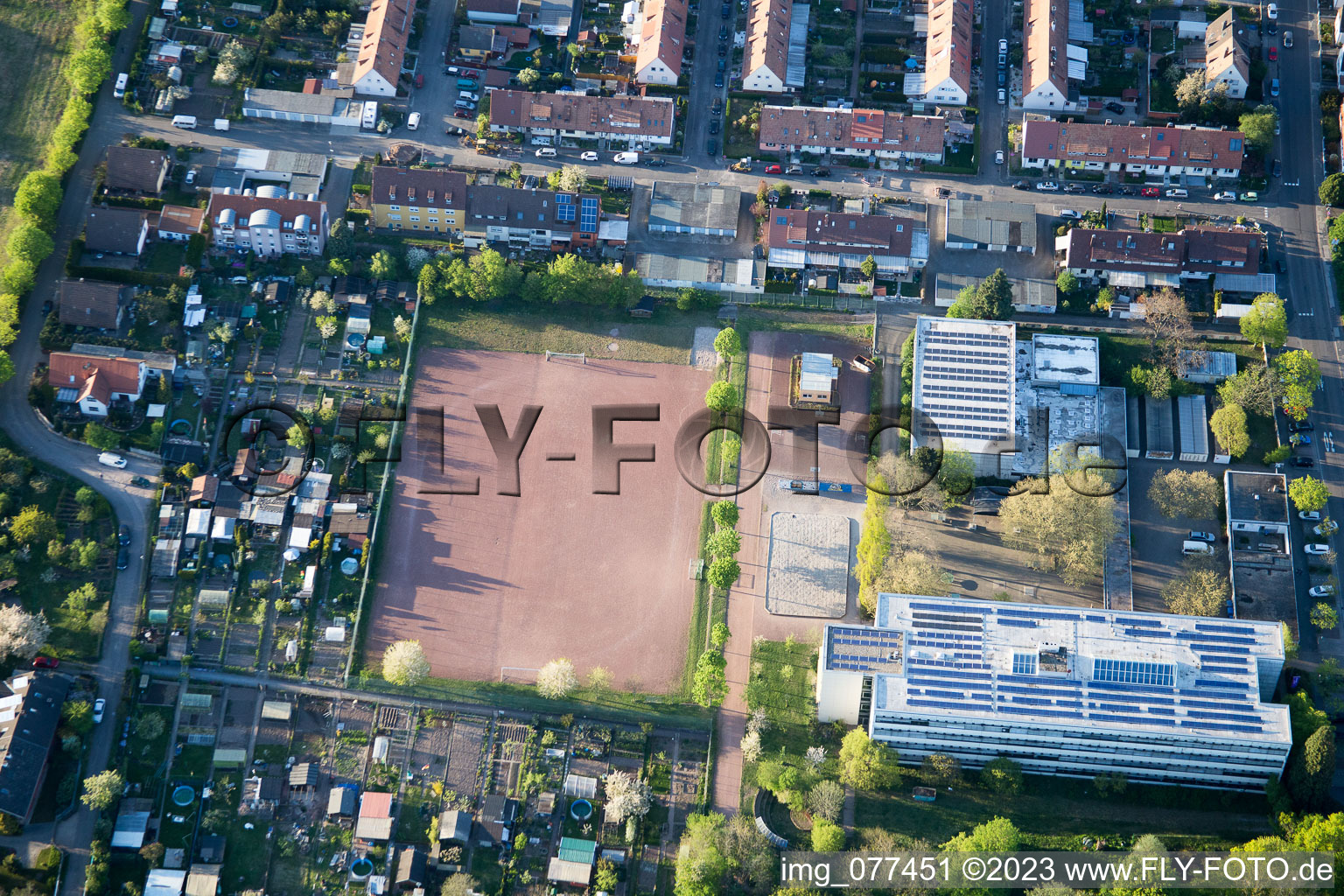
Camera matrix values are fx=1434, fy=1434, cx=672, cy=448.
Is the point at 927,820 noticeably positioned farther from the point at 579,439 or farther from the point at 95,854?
the point at 95,854

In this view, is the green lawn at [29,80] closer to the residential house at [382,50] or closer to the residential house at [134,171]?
the residential house at [134,171]

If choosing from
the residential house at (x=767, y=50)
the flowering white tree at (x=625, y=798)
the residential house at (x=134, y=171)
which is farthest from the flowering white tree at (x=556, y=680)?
the residential house at (x=767, y=50)

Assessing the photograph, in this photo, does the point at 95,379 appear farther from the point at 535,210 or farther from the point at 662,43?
the point at 662,43

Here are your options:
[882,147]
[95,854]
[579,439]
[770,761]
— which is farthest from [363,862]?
[882,147]

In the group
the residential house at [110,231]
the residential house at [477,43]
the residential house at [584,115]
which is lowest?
the residential house at [110,231]

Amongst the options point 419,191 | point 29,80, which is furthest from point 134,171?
point 419,191

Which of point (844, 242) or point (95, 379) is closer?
point (95, 379)

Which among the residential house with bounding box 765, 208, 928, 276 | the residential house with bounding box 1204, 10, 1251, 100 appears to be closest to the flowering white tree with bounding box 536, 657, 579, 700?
the residential house with bounding box 765, 208, 928, 276
